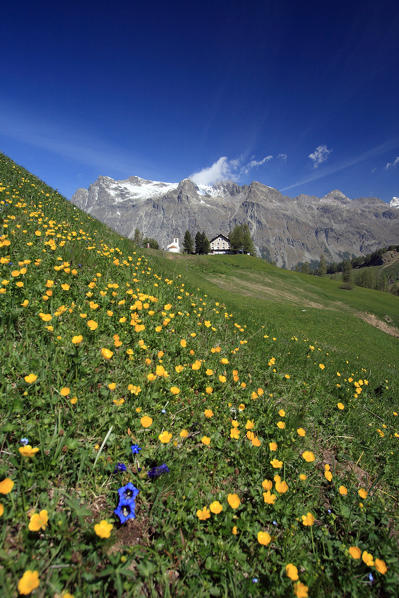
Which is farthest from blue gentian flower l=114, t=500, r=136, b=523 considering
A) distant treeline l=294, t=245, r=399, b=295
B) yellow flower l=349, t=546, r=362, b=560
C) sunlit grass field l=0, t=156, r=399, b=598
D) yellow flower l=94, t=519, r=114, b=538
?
distant treeline l=294, t=245, r=399, b=295

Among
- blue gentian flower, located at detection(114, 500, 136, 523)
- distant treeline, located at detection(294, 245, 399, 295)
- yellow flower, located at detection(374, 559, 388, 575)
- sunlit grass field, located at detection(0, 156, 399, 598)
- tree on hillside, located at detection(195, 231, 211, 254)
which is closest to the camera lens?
sunlit grass field, located at detection(0, 156, 399, 598)

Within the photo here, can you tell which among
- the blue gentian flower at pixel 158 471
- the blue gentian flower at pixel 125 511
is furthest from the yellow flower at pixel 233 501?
the blue gentian flower at pixel 125 511

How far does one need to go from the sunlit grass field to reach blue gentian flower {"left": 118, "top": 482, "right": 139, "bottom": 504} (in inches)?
0.6

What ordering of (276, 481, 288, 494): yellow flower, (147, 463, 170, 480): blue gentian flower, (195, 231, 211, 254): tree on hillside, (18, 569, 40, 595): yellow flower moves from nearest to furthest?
(18, 569, 40, 595): yellow flower → (147, 463, 170, 480): blue gentian flower → (276, 481, 288, 494): yellow flower → (195, 231, 211, 254): tree on hillside

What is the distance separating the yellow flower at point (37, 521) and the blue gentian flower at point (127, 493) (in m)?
0.50

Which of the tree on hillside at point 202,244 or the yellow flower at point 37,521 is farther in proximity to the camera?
the tree on hillside at point 202,244

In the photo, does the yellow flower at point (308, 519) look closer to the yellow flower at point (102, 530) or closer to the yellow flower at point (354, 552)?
the yellow flower at point (354, 552)

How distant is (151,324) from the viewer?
177 inches

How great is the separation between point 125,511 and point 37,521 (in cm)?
62

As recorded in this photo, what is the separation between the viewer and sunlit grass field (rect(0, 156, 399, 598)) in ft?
5.61

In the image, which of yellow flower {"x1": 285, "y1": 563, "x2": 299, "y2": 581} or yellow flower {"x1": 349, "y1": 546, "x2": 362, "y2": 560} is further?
yellow flower {"x1": 349, "y1": 546, "x2": 362, "y2": 560}

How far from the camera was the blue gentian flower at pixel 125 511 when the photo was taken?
1826mm

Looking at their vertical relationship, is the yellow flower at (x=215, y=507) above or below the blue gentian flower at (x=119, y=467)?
below

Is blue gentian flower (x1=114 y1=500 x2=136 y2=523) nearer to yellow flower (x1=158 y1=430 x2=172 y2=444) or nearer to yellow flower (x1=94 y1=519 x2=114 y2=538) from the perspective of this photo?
A: yellow flower (x1=94 y1=519 x2=114 y2=538)
